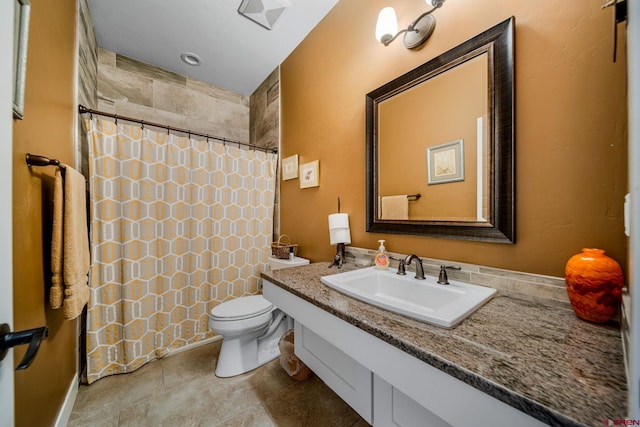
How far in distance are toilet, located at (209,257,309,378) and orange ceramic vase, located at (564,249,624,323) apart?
5.22 ft

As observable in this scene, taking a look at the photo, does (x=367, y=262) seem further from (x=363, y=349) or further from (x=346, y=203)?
(x=363, y=349)

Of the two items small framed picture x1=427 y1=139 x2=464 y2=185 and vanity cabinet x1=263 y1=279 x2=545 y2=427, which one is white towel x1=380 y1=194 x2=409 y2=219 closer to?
small framed picture x1=427 y1=139 x2=464 y2=185

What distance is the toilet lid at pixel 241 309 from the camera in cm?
156

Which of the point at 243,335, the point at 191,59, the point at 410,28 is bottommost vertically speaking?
the point at 243,335

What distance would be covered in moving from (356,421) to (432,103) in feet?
5.49

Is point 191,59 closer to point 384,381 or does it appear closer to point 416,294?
point 416,294

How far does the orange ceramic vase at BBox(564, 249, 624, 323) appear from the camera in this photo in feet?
2.06

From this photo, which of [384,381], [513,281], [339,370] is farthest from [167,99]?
[513,281]

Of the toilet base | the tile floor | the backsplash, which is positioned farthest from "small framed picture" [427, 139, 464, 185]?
the toilet base

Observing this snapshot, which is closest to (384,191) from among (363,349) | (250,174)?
(363,349)

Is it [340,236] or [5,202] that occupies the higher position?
[5,202]

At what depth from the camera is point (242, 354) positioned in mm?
1610

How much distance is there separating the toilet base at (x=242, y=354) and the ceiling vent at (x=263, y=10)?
229 cm

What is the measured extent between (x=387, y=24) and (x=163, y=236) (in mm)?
2055
